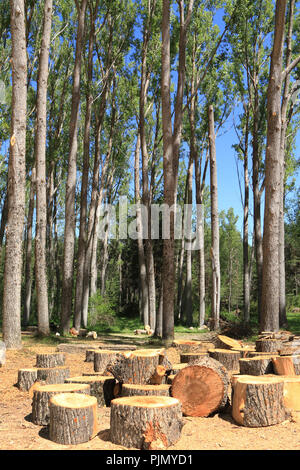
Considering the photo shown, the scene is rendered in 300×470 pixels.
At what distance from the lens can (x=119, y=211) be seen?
3062 centimetres

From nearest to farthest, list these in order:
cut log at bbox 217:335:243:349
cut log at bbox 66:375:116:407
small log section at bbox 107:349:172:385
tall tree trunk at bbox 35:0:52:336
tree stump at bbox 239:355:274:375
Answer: small log section at bbox 107:349:172:385 < cut log at bbox 66:375:116:407 < tree stump at bbox 239:355:274:375 < cut log at bbox 217:335:243:349 < tall tree trunk at bbox 35:0:52:336

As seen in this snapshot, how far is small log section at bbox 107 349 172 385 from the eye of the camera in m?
4.50

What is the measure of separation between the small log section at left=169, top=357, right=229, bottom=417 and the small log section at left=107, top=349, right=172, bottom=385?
1.20ft

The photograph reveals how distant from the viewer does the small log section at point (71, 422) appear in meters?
3.36

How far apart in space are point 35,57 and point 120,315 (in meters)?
15.5

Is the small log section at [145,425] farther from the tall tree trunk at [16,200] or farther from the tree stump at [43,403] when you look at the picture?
the tall tree trunk at [16,200]

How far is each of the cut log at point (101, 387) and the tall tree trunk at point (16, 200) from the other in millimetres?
4293

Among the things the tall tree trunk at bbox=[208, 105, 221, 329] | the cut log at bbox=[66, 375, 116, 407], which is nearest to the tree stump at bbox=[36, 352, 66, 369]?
the cut log at bbox=[66, 375, 116, 407]

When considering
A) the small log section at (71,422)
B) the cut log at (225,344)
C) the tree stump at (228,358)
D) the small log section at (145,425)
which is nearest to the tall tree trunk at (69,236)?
the cut log at (225,344)

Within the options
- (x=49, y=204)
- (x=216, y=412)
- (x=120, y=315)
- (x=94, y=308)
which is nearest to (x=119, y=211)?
(x=120, y=315)

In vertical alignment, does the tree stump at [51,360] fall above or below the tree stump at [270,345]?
below

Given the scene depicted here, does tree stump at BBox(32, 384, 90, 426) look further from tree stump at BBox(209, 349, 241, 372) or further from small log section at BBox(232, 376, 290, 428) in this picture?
tree stump at BBox(209, 349, 241, 372)

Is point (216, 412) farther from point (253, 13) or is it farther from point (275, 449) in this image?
point (253, 13)

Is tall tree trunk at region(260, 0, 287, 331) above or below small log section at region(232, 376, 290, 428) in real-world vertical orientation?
above
